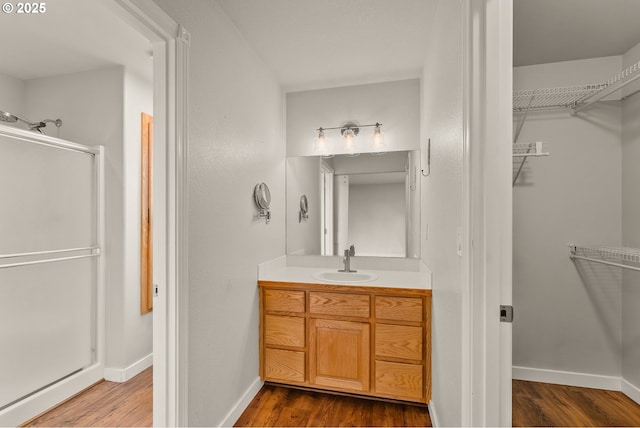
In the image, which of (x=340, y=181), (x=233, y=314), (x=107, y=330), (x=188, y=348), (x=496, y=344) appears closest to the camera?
(x=496, y=344)

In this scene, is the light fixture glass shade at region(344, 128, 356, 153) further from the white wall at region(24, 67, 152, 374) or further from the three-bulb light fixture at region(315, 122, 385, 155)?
the white wall at region(24, 67, 152, 374)

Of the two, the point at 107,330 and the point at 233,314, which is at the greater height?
the point at 233,314

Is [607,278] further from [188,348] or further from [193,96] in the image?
[193,96]

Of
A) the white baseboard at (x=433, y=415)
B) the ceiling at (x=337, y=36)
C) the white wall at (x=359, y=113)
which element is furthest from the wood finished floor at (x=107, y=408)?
the ceiling at (x=337, y=36)

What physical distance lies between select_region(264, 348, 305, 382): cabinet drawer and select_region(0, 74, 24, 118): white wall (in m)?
2.87

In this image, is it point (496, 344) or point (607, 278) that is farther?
point (607, 278)

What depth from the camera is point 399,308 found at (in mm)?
1951

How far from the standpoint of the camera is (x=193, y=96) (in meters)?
1.45

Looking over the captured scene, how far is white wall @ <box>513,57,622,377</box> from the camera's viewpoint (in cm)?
212

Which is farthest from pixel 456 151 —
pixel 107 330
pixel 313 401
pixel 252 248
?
pixel 107 330

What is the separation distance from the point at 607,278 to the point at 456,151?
187cm

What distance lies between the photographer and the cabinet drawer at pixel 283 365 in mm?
2101

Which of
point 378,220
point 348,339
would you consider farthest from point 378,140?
point 348,339

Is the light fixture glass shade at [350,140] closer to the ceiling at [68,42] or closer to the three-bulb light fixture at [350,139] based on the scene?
the three-bulb light fixture at [350,139]
